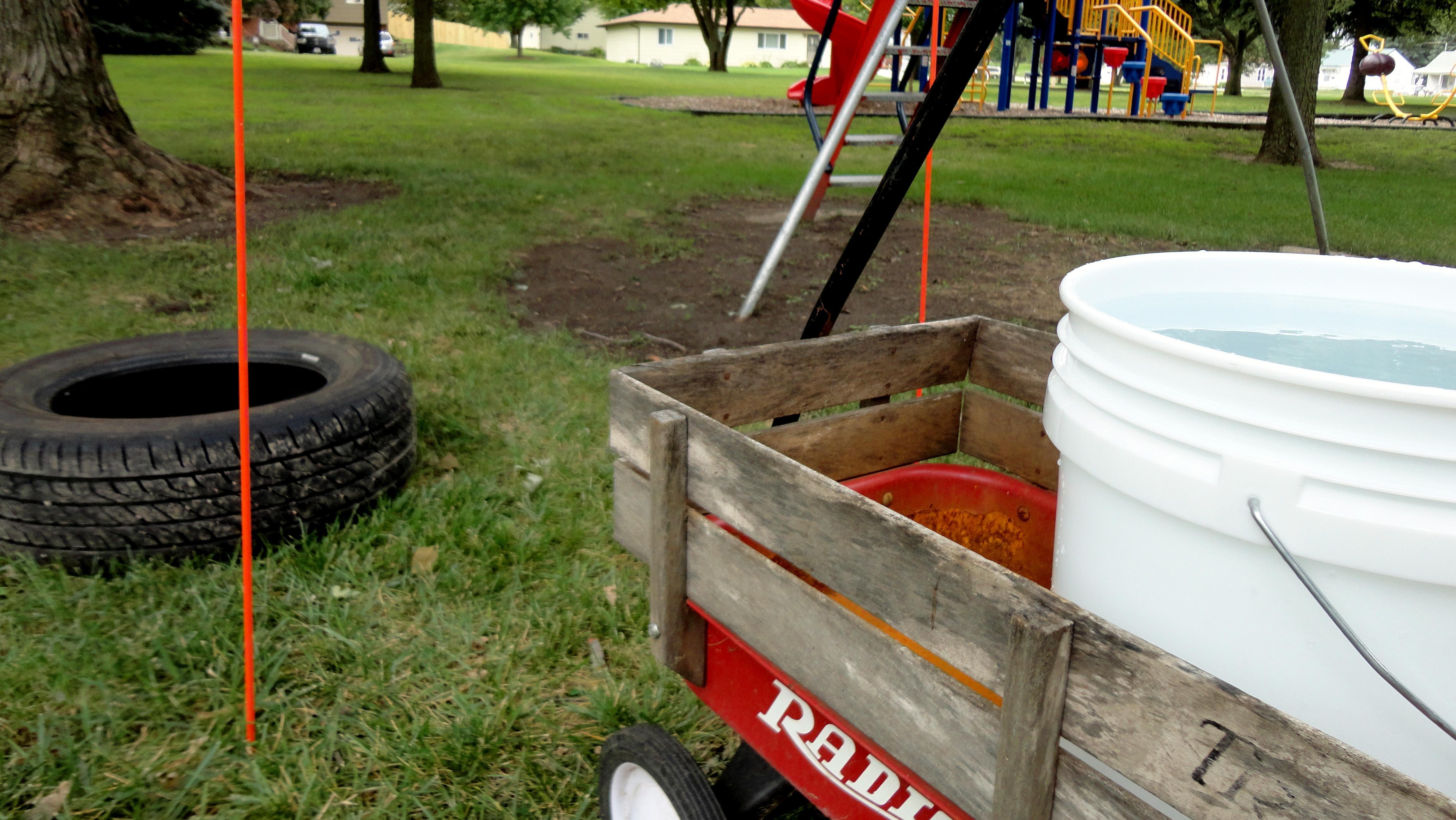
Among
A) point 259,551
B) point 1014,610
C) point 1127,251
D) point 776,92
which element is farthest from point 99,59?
point 776,92

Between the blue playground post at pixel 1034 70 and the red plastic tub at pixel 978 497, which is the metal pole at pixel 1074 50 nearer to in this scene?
the blue playground post at pixel 1034 70

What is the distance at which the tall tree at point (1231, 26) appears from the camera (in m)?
33.4

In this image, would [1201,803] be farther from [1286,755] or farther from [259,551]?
[259,551]

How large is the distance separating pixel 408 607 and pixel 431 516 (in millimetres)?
416

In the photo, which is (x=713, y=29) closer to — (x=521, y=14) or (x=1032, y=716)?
(x=521, y=14)

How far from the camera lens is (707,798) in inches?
61.8

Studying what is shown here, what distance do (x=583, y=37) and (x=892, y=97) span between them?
3094 inches

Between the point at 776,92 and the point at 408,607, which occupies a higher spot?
the point at 776,92

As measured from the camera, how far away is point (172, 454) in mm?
2357

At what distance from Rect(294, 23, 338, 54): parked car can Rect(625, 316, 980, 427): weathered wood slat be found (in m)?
A: 53.0

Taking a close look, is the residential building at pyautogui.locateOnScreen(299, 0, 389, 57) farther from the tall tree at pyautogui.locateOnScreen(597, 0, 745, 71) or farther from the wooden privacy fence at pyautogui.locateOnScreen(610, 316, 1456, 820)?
the wooden privacy fence at pyautogui.locateOnScreen(610, 316, 1456, 820)

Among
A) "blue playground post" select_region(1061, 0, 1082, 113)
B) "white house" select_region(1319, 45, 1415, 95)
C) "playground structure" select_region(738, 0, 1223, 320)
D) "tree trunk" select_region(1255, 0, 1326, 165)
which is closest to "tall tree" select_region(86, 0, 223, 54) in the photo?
"playground structure" select_region(738, 0, 1223, 320)

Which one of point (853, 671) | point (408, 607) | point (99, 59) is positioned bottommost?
point (408, 607)

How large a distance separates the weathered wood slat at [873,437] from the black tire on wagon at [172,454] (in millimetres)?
1237
